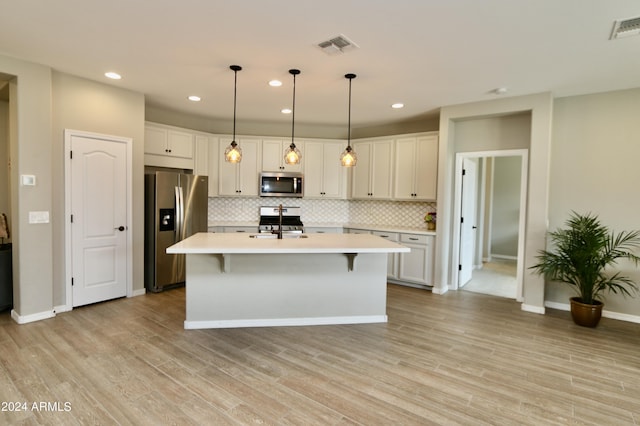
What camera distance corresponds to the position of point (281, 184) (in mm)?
5785

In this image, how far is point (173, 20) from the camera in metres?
2.47

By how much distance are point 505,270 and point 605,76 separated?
416cm

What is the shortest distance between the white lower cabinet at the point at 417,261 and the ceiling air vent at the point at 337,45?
10.1ft

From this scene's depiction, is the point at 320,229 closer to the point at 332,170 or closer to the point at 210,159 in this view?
the point at 332,170

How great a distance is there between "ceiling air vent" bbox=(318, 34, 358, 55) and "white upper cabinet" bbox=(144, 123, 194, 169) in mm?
3110

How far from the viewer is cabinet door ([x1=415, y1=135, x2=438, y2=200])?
16.7 ft

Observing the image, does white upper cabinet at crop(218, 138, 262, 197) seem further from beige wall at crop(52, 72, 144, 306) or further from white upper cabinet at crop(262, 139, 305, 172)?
beige wall at crop(52, 72, 144, 306)

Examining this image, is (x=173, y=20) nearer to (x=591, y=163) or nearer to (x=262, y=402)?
(x=262, y=402)

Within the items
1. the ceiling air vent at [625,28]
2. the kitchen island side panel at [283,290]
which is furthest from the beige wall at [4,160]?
the ceiling air vent at [625,28]

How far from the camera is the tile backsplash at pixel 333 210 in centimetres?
575

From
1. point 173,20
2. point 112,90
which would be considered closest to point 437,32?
point 173,20

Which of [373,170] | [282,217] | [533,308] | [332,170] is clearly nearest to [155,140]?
[282,217]

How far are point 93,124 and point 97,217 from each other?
3.60 feet

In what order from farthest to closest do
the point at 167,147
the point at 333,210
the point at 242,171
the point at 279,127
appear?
1. the point at 333,210
2. the point at 279,127
3. the point at 242,171
4. the point at 167,147
